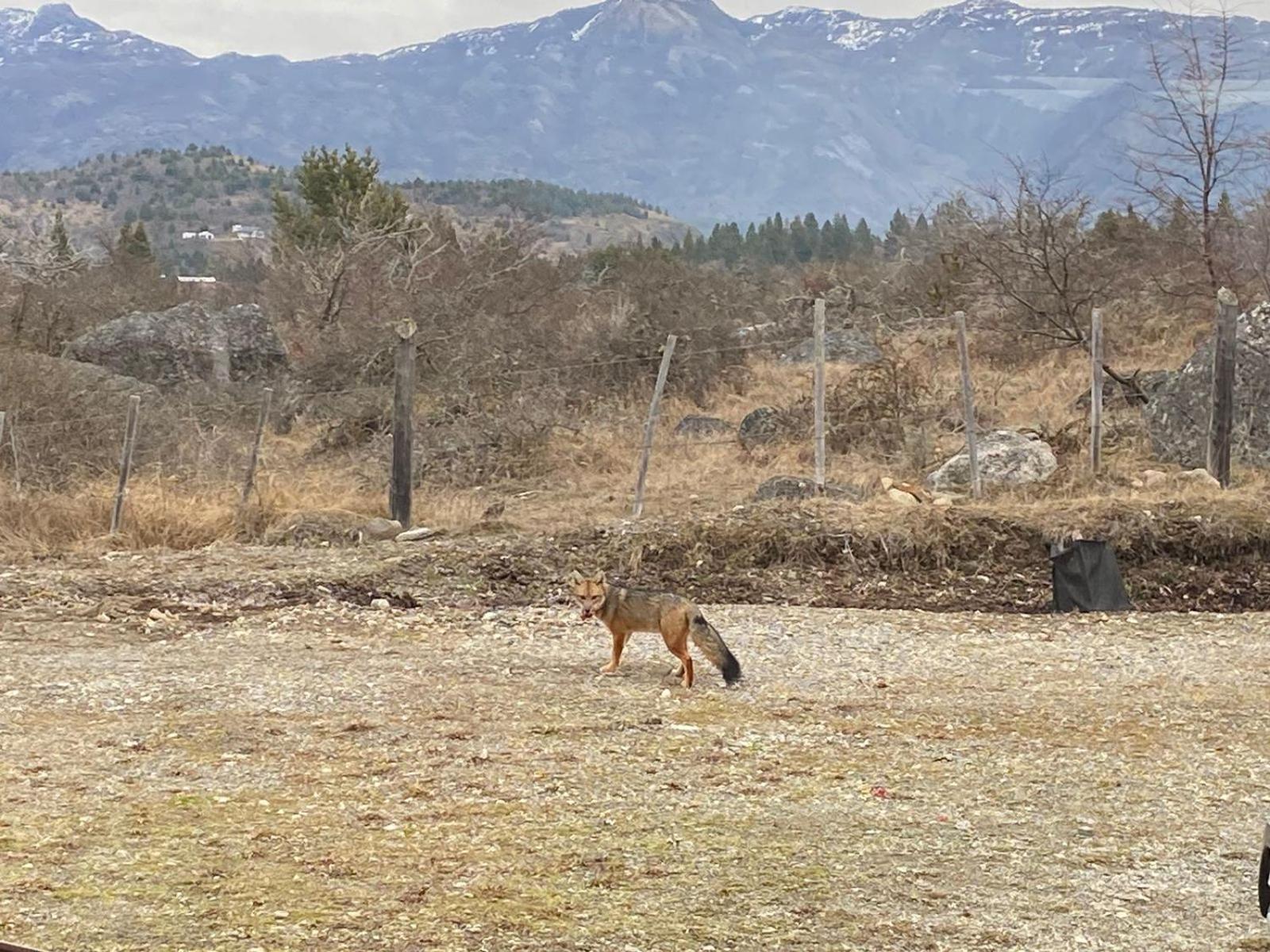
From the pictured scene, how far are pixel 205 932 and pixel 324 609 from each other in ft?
18.7

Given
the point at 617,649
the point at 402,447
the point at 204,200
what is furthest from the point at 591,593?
the point at 204,200

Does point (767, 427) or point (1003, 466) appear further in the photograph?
point (767, 427)

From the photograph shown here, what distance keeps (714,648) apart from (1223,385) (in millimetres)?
7024

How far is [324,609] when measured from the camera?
984cm

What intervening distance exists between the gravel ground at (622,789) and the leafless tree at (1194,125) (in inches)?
491

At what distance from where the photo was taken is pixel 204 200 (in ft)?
364

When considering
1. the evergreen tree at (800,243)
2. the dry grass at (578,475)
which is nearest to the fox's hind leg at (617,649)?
the dry grass at (578,475)

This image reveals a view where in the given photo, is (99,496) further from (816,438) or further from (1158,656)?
(1158,656)

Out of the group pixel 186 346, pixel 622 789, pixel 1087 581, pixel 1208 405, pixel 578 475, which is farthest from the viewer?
pixel 186 346

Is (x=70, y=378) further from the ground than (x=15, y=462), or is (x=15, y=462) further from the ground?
(x=70, y=378)

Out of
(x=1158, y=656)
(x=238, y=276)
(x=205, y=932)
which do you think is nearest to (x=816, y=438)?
(x=1158, y=656)

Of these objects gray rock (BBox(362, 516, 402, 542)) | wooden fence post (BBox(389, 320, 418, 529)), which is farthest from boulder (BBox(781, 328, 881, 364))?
gray rock (BBox(362, 516, 402, 542))

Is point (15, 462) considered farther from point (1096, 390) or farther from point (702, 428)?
point (1096, 390)

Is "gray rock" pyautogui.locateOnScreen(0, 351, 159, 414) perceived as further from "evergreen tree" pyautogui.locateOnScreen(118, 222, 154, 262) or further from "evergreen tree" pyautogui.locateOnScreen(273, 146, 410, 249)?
"evergreen tree" pyautogui.locateOnScreen(118, 222, 154, 262)
